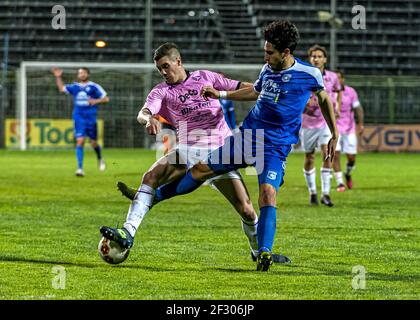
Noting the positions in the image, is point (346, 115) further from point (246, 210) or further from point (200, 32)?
point (200, 32)

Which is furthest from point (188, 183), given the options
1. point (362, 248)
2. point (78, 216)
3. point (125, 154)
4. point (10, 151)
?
point (10, 151)

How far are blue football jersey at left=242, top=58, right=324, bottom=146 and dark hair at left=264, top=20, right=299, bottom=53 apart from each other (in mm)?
290

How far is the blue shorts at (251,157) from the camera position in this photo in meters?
8.44

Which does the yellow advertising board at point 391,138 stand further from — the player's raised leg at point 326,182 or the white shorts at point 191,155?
the white shorts at point 191,155

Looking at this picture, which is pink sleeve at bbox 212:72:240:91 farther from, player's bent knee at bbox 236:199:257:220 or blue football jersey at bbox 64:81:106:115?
blue football jersey at bbox 64:81:106:115

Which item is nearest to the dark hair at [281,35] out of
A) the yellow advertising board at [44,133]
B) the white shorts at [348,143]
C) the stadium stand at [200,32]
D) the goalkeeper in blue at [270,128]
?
the goalkeeper in blue at [270,128]

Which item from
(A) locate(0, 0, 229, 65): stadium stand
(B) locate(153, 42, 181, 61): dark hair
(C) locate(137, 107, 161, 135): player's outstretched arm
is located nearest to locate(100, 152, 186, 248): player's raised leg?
(C) locate(137, 107, 161, 135): player's outstretched arm

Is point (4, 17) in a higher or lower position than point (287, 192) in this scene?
higher

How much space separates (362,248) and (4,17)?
3049cm

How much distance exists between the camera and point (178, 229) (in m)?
11.6
